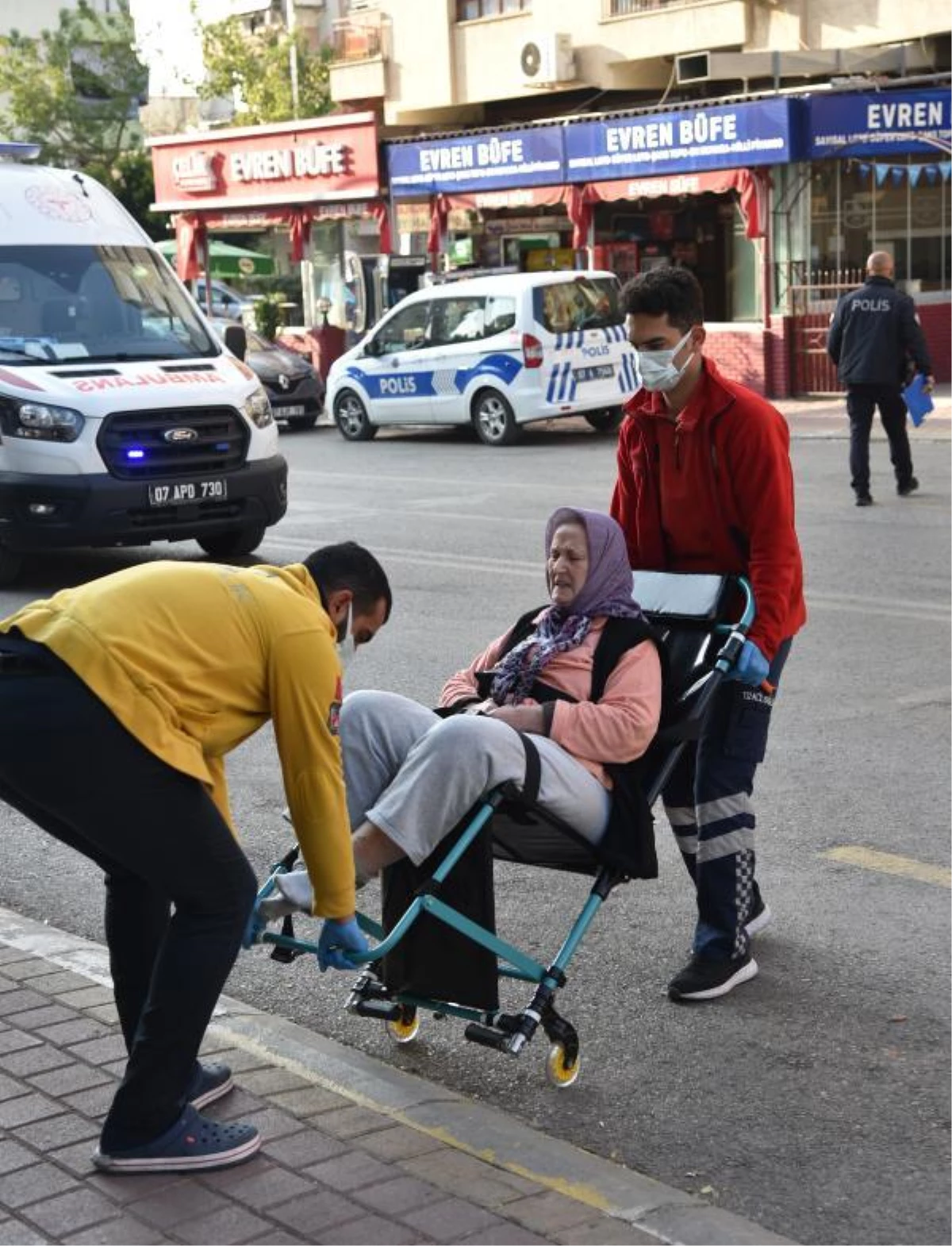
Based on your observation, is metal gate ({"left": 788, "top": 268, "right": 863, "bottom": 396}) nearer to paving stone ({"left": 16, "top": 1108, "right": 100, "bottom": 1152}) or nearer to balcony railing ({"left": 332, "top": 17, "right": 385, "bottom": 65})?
balcony railing ({"left": 332, "top": 17, "right": 385, "bottom": 65})

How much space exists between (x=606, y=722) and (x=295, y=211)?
3034 centimetres

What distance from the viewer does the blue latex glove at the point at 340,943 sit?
4039 mm

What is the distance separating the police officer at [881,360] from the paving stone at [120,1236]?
11.8 m

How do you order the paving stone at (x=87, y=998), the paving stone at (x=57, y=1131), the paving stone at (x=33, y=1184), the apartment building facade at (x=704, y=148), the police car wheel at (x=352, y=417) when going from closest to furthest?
1. the paving stone at (x=33, y=1184)
2. the paving stone at (x=57, y=1131)
3. the paving stone at (x=87, y=998)
4. the police car wheel at (x=352, y=417)
5. the apartment building facade at (x=704, y=148)

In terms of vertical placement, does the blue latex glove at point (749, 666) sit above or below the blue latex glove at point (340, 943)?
above

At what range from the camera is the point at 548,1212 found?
3.62 metres

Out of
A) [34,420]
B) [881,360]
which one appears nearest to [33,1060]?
[34,420]

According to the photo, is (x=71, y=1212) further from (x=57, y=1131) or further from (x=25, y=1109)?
(x=25, y=1109)

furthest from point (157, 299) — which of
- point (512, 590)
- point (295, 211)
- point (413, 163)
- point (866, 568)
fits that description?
point (295, 211)

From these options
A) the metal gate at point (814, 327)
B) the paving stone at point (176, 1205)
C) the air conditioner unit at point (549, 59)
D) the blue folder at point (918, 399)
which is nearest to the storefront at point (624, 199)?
the metal gate at point (814, 327)

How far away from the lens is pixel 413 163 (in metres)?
30.5

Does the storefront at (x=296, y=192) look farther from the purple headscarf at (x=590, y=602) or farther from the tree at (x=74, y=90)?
the purple headscarf at (x=590, y=602)

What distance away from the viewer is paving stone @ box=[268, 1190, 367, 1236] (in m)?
3.57

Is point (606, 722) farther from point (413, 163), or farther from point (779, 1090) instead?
point (413, 163)
